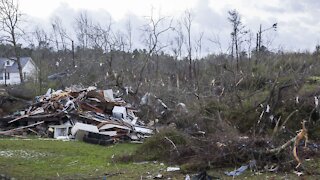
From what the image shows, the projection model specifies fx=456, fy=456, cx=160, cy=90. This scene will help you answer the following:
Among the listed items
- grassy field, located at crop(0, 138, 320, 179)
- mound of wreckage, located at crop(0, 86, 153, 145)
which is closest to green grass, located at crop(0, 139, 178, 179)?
grassy field, located at crop(0, 138, 320, 179)

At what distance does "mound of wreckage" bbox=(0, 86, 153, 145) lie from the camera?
1622 centimetres

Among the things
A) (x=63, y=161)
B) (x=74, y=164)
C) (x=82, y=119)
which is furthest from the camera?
(x=82, y=119)

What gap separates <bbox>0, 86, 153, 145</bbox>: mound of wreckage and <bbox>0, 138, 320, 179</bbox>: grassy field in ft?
3.33

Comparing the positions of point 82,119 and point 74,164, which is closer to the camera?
point 74,164

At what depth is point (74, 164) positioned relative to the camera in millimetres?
11461

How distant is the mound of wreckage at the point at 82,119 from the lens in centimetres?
1622

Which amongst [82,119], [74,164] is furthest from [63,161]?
[82,119]

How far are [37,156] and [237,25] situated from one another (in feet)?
72.1

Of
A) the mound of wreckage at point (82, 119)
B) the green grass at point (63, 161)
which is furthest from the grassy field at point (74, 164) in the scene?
the mound of wreckage at point (82, 119)

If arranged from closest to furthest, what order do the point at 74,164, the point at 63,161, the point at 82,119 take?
the point at 74,164
the point at 63,161
the point at 82,119

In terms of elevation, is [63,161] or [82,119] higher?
[82,119]

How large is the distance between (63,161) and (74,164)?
57 cm

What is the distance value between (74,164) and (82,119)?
263 inches

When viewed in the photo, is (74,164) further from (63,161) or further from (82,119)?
(82,119)
